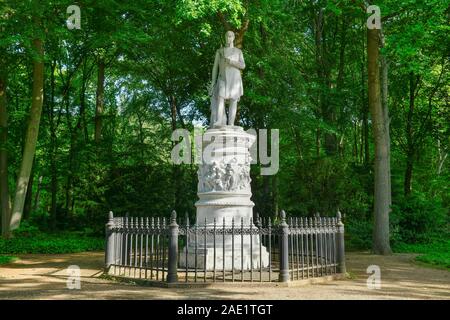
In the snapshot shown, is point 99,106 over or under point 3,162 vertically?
over

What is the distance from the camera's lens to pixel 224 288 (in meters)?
8.68

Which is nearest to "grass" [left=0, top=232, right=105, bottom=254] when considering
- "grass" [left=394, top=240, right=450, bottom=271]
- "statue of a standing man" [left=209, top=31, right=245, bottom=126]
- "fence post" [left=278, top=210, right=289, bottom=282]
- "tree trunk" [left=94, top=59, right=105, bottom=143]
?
"tree trunk" [left=94, top=59, right=105, bottom=143]

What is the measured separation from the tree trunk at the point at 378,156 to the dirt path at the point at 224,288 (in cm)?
372

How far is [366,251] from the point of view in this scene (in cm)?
1795

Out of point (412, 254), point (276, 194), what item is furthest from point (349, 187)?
point (412, 254)

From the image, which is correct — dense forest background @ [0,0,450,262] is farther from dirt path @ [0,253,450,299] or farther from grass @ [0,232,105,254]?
dirt path @ [0,253,450,299]

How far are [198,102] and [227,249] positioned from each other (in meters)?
12.0

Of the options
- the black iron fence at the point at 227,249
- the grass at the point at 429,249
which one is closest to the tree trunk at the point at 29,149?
the black iron fence at the point at 227,249

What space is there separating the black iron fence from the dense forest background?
6.75 meters

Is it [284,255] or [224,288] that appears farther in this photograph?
[284,255]

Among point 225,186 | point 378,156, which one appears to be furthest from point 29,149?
point 378,156

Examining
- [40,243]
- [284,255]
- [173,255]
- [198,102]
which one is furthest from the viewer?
[198,102]

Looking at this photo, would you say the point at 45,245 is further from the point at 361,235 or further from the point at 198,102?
the point at 361,235

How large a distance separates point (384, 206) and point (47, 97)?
17389 millimetres
